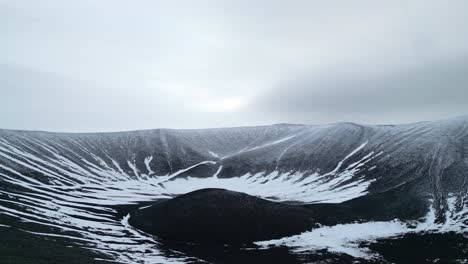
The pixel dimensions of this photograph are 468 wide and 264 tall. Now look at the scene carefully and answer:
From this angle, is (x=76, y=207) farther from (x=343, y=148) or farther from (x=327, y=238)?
(x=343, y=148)

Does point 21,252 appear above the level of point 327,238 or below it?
above

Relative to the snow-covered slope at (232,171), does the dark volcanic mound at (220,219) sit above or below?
below

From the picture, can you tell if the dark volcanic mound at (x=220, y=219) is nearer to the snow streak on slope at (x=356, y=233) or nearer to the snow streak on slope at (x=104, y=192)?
the snow streak on slope at (x=356, y=233)

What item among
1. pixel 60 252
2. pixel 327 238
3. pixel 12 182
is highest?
pixel 12 182

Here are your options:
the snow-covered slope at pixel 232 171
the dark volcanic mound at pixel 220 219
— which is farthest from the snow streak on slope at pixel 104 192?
the dark volcanic mound at pixel 220 219

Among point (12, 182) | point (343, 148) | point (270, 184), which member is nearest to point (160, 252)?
point (12, 182)

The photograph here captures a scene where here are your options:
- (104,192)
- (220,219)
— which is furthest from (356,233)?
(104,192)
